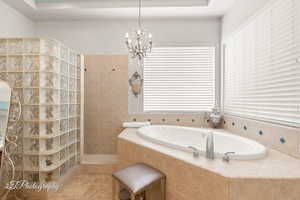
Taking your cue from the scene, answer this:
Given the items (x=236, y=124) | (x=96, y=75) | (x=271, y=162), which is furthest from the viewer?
(x=96, y=75)

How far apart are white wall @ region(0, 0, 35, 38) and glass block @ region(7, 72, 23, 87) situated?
0.88 meters

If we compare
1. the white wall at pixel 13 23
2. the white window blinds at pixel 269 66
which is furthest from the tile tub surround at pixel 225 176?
the white wall at pixel 13 23

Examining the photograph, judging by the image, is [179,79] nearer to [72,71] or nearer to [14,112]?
[72,71]

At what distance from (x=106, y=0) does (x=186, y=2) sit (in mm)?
1261

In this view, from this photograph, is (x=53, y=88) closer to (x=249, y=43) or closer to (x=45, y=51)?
(x=45, y=51)

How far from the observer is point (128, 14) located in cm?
269

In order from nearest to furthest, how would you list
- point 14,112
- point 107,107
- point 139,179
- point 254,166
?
point 254,166 < point 139,179 < point 14,112 < point 107,107

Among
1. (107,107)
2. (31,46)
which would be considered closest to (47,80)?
Answer: (31,46)

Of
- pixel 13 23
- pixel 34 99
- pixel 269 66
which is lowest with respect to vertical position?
pixel 34 99

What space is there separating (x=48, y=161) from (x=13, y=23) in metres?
2.22

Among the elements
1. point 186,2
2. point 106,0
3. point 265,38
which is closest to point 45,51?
point 106,0

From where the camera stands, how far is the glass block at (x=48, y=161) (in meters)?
1.92

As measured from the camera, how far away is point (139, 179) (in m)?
1.35

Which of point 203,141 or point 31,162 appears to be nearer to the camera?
point 31,162
